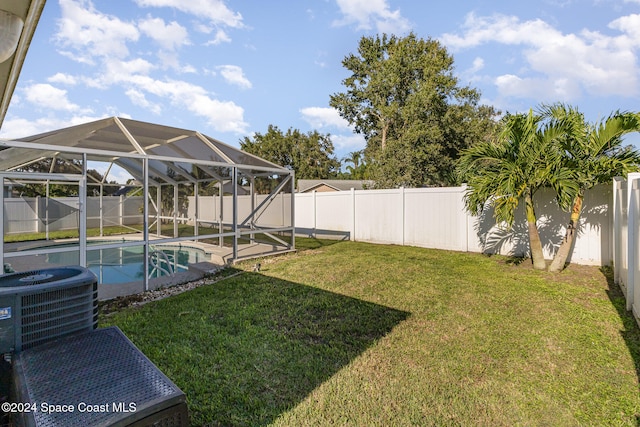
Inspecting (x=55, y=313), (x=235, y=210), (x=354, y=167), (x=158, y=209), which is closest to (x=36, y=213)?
(x=158, y=209)

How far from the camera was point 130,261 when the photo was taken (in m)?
10.6

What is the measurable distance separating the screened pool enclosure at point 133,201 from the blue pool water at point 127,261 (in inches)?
1.3

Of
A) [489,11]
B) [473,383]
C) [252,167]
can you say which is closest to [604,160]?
[473,383]

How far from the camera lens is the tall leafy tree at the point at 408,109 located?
14.7 m

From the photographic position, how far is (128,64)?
9.70 meters

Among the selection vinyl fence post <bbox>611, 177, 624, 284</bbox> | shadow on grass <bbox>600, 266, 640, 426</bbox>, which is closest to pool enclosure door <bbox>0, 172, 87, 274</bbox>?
shadow on grass <bbox>600, 266, 640, 426</bbox>

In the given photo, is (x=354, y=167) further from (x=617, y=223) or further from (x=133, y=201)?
(x=617, y=223)

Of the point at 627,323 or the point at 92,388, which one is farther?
the point at 627,323

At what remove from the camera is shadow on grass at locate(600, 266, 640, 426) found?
10.6ft

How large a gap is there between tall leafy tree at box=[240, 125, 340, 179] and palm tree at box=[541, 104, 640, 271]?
2598 centimetres

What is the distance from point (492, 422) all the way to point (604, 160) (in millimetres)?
5773

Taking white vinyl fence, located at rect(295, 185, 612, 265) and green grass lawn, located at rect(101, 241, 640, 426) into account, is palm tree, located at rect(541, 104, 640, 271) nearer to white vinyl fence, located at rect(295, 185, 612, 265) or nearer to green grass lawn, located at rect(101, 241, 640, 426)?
white vinyl fence, located at rect(295, 185, 612, 265)

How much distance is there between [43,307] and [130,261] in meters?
9.91

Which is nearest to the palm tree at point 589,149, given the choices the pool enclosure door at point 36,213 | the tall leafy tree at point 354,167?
the pool enclosure door at point 36,213
